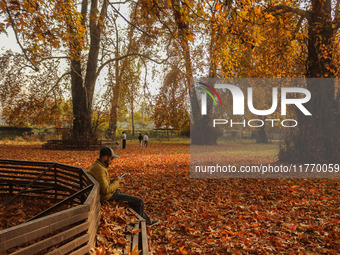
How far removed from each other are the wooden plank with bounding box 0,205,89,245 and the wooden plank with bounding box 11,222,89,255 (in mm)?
163

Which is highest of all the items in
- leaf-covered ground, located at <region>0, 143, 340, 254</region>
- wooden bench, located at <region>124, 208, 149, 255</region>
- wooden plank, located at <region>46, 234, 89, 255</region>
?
wooden plank, located at <region>46, 234, 89, 255</region>

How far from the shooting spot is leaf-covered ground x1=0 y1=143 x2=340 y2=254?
554 centimetres

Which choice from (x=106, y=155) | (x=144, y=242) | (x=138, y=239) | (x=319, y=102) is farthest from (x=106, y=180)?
(x=319, y=102)

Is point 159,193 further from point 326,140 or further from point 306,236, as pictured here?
point 326,140

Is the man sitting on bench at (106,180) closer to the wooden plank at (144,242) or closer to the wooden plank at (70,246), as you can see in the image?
the wooden plank at (144,242)

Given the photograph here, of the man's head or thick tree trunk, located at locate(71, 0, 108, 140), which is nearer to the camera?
the man's head

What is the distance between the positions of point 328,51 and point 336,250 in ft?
35.4

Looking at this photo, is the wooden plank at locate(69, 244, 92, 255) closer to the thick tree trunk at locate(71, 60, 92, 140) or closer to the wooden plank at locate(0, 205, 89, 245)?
the wooden plank at locate(0, 205, 89, 245)

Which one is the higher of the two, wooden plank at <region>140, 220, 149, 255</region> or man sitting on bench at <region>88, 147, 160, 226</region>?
man sitting on bench at <region>88, 147, 160, 226</region>

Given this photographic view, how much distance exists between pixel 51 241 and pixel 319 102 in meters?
13.8

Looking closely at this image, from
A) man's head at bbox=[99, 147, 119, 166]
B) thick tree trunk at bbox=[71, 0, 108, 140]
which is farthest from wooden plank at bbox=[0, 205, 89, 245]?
thick tree trunk at bbox=[71, 0, 108, 140]

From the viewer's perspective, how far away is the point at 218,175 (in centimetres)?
1302

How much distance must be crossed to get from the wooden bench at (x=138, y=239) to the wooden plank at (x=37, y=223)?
1.11 m

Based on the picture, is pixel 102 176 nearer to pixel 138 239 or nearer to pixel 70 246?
pixel 138 239
